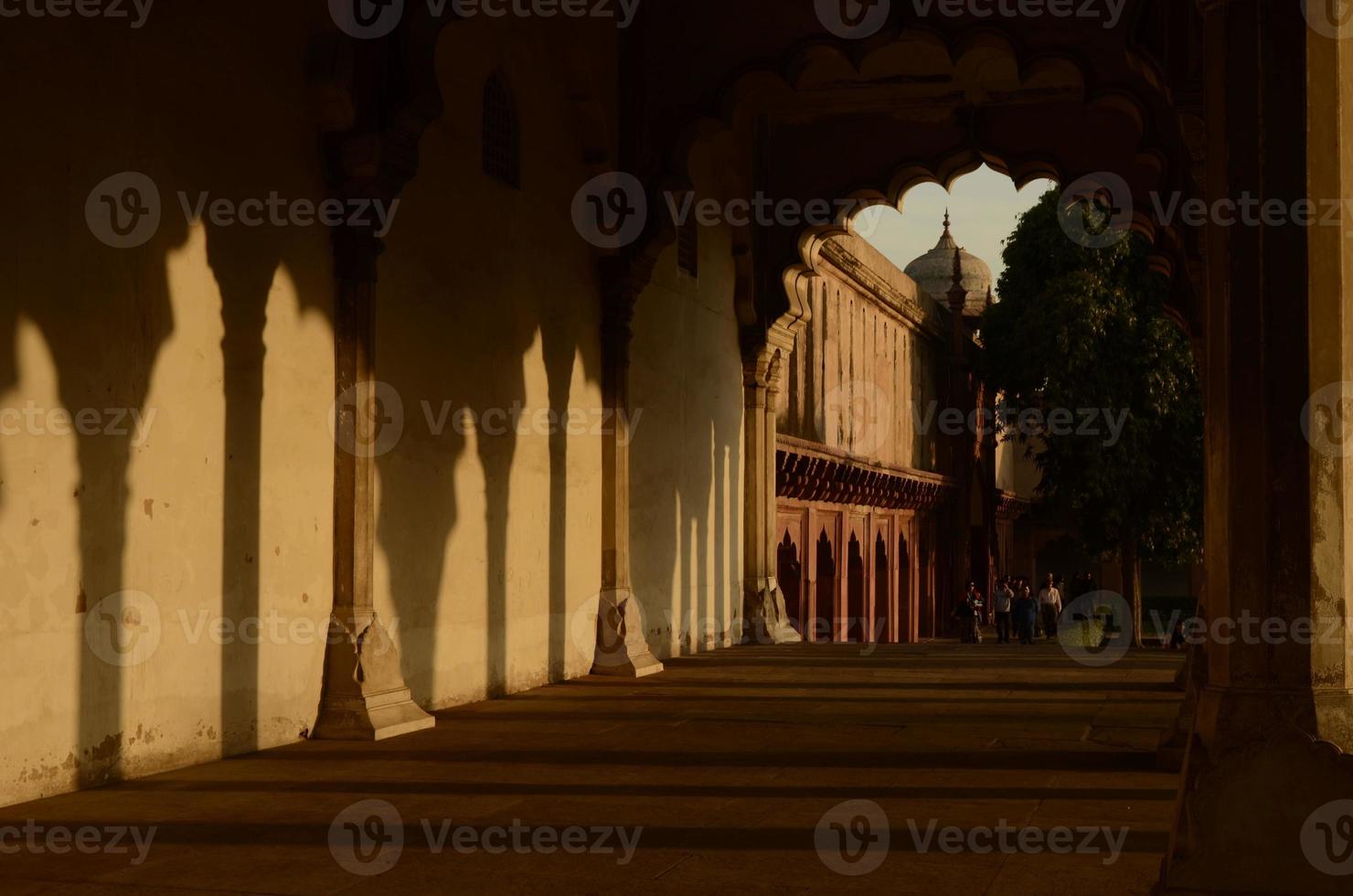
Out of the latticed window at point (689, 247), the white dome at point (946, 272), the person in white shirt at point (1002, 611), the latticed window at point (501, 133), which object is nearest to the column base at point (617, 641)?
the latticed window at point (501, 133)

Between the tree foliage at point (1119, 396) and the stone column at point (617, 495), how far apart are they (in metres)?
13.2

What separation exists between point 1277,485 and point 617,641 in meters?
8.74

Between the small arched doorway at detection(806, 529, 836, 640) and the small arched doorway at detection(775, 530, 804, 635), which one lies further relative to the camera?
the small arched doorway at detection(806, 529, 836, 640)

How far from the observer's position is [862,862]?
5.40 metres

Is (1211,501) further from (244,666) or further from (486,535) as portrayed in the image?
(486,535)

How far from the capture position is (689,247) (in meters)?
15.8

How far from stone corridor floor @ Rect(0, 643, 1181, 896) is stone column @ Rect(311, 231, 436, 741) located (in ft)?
1.20

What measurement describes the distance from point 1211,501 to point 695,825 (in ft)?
7.83

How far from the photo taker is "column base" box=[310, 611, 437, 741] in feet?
28.6

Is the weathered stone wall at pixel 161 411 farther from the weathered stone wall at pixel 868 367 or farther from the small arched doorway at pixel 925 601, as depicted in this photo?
the small arched doorway at pixel 925 601

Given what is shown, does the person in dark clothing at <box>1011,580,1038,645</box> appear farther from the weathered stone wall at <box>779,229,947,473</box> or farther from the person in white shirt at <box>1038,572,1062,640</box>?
the weathered stone wall at <box>779,229,947,473</box>

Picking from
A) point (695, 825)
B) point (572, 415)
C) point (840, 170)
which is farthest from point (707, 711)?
point (840, 170)

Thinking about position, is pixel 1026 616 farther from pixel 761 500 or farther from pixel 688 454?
pixel 688 454

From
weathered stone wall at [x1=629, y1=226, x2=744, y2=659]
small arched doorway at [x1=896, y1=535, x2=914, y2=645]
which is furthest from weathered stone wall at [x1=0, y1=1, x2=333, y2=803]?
small arched doorway at [x1=896, y1=535, x2=914, y2=645]
